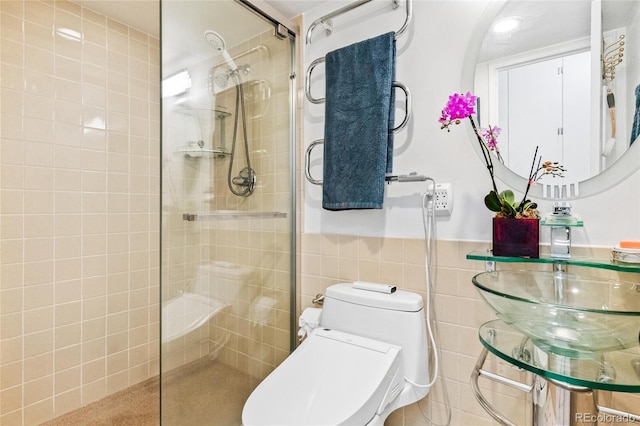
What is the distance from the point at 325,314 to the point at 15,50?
1.90 m

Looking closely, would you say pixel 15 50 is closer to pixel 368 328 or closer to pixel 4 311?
pixel 4 311

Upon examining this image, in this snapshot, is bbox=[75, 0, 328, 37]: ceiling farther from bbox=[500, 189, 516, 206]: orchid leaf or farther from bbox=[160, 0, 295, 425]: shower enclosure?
bbox=[500, 189, 516, 206]: orchid leaf

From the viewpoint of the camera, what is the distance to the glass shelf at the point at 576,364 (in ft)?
2.31

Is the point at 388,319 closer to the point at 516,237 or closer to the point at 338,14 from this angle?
the point at 516,237

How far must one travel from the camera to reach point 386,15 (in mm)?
1467

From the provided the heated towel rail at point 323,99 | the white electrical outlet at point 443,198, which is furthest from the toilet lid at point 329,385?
the heated towel rail at point 323,99

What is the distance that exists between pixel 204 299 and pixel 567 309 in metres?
1.15

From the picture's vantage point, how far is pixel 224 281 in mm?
1384

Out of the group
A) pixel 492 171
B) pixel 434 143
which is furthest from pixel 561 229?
pixel 434 143

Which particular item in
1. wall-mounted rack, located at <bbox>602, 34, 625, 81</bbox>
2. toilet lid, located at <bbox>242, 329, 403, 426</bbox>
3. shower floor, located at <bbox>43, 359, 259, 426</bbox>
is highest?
wall-mounted rack, located at <bbox>602, 34, 625, 81</bbox>

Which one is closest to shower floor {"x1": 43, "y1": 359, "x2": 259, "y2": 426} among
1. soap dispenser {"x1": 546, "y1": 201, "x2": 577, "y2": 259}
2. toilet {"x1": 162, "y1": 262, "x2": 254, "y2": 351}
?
toilet {"x1": 162, "y1": 262, "x2": 254, "y2": 351}

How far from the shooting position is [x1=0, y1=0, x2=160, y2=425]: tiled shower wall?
158 centimetres

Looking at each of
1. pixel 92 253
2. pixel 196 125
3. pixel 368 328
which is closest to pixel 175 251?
pixel 196 125

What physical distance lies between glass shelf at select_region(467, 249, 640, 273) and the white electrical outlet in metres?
0.20
